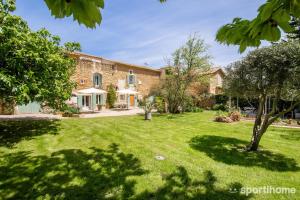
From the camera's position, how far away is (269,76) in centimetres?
693

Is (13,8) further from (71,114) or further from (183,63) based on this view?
(183,63)

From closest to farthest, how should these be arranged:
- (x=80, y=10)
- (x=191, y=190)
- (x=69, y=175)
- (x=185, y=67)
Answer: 1. (x=80, y=10)
2. (x=191, y=190)
3. (x=69, y=175)
4. (x=185, y=67)

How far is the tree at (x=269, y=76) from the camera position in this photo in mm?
6469

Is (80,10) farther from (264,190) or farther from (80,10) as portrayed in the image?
(264,190)

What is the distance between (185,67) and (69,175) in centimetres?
1950

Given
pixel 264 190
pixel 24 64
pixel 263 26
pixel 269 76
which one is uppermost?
pixel 24 64

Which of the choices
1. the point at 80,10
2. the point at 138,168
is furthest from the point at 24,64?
the point at 80,10

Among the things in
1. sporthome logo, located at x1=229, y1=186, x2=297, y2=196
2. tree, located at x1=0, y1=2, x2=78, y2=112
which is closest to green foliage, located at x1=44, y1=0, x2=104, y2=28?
sporthome logo, located at x1=229, y1=186, x2=297, y2=196

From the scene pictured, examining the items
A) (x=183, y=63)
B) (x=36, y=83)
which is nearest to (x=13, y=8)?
(x=36, y=83)

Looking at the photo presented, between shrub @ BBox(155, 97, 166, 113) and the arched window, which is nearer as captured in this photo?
shrub @ BBox(155, 97, 166, 113)

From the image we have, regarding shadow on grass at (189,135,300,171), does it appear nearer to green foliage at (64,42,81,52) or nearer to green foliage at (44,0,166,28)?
green foliage at (44,0,166,28)

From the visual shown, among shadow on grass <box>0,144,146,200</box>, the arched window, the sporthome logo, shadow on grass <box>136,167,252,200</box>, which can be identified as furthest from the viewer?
the arched window

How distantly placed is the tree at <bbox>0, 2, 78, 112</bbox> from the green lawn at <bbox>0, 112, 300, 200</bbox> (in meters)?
2.23

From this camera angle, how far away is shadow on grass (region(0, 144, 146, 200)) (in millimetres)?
4129
